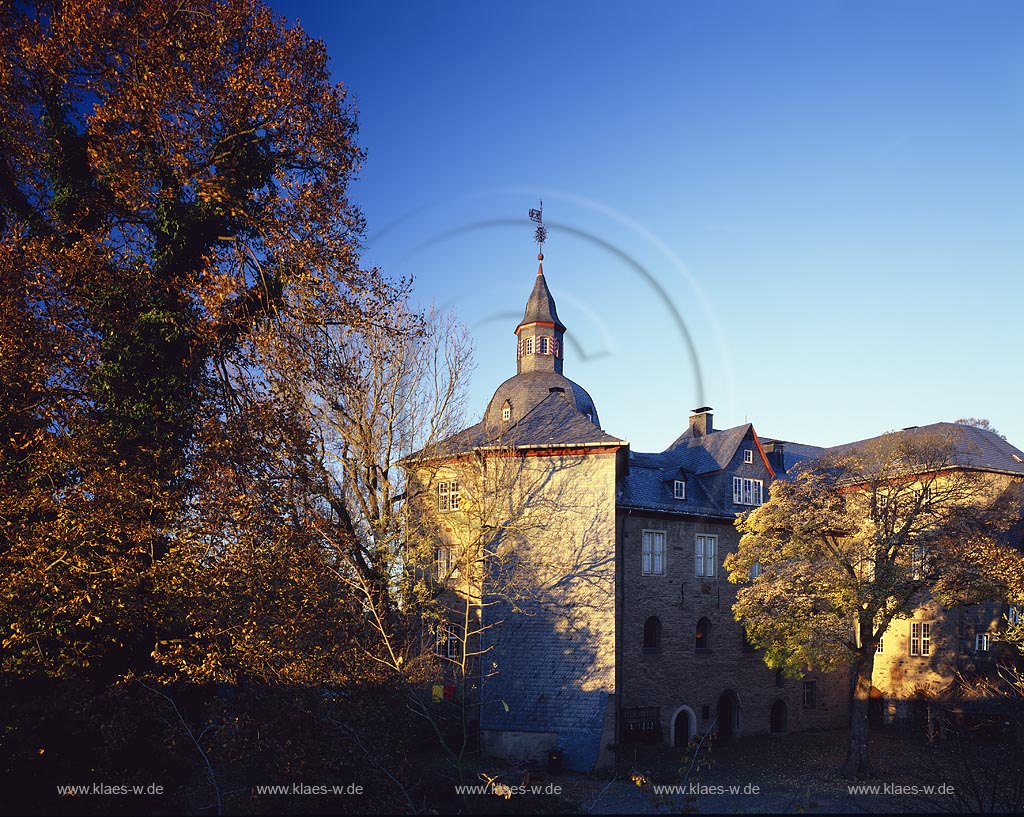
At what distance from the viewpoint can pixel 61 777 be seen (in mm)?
15273

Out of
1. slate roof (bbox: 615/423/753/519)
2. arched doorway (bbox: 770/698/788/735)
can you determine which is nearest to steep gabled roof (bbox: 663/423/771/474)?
slate roof (bbox: 615/423/753/519)

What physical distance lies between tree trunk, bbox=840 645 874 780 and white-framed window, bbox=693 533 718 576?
756 cm

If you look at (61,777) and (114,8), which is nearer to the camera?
(61,777)

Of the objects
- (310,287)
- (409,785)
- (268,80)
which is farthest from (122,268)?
(409,785)

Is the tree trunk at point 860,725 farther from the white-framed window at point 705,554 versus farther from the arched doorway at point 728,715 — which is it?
the white-framed window at point 705,554

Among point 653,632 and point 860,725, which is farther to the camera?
point 653,632

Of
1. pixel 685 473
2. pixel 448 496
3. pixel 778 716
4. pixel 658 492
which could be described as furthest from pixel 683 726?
pixel 448 496

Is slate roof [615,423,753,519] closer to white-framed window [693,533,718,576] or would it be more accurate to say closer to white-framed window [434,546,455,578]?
white-framed window [693,533,718,576]

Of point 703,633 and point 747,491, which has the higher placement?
point 747,491

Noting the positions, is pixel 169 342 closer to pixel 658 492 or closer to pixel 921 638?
pixel 658 492

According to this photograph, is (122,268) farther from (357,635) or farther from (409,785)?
(409,785)

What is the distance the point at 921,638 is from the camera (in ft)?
115

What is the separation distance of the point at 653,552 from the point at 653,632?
124 inches

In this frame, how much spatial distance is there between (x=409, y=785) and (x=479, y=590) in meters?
9.01
